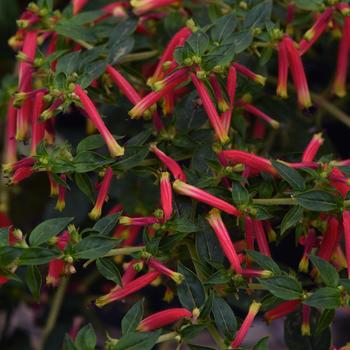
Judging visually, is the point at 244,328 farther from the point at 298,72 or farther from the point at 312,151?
the point at 298,72

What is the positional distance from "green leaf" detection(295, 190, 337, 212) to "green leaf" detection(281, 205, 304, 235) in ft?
0.08

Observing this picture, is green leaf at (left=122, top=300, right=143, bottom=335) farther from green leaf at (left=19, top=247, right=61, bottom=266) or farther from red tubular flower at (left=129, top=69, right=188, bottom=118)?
red tubular flower at (left=129, top=69, right=188, bottom=118)

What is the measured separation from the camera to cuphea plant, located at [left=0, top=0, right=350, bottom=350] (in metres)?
0.83

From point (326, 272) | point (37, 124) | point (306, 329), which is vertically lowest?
point (306, 329)

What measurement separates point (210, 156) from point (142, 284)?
19 centimetres

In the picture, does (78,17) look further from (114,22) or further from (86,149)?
(86,149)

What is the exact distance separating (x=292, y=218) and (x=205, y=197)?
0.09 m

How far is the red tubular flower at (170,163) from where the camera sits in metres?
0.92

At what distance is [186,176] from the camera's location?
3.13 feet

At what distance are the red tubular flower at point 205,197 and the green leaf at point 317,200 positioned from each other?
0.07 meters

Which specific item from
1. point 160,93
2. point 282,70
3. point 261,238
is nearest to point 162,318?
point 261,238

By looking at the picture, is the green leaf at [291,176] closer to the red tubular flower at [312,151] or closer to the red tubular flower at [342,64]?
the red tubular flower at [312,151]

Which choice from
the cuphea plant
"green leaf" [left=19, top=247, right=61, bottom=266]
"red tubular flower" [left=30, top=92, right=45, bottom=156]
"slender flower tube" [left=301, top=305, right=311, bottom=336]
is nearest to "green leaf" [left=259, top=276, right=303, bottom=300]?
the cuphea plant

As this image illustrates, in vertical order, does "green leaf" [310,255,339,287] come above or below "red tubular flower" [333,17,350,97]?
below
